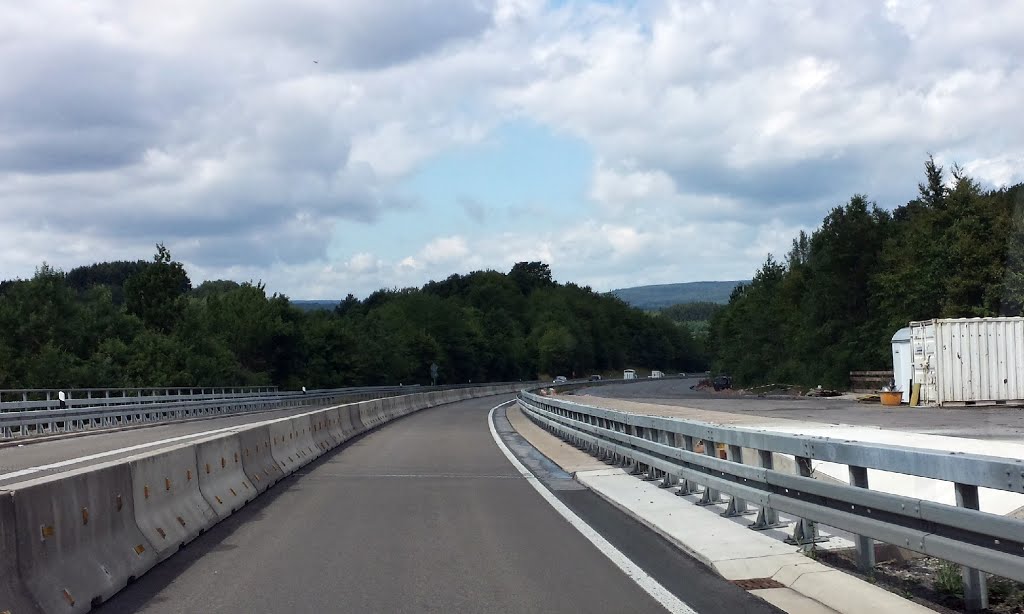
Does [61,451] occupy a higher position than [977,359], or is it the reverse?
[977,359]

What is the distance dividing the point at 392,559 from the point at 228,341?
9431cm

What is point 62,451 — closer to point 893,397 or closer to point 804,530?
point 804,530

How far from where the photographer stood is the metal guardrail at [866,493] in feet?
18.4

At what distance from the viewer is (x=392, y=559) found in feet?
29.7

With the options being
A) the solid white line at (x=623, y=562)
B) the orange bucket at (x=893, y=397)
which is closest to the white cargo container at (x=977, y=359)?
the orange bucket at (x=893, y=397)

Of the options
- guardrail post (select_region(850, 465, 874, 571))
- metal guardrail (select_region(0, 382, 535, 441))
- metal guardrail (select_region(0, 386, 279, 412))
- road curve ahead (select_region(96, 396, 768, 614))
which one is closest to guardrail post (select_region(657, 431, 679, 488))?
road curve ahead (select_region(96, 396, 768, 614))

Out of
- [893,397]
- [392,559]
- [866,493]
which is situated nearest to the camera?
→ [866,493]

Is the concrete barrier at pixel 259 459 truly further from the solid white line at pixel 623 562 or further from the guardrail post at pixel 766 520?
the guardrail post at pixel 766 520

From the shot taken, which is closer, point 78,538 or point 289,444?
point 78,538

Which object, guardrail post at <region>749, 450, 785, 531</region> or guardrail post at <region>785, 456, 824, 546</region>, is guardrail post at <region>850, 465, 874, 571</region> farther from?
guardrail post at <region>749, 450, 785, 531</region>

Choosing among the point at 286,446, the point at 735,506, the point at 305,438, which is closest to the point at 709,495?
the point at 735,506

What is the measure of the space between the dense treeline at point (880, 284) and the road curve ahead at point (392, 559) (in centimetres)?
4149

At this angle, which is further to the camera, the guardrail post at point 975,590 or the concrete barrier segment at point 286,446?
the concrete barrier segment at point 286,446

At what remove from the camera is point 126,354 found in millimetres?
74125
